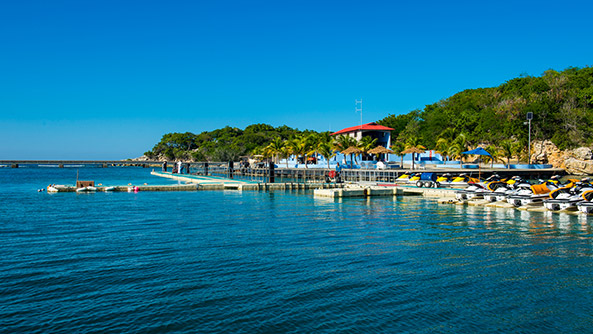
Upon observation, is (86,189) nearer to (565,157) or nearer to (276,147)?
(276,147)

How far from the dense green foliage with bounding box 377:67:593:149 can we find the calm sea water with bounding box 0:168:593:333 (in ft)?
195

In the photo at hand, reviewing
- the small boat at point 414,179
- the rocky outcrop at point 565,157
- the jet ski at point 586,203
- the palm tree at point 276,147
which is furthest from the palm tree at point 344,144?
the jet ski at point 586,203

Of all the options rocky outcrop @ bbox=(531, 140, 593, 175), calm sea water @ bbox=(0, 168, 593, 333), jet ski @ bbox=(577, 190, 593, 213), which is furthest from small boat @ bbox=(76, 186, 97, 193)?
rocky outcrop @ bbox=(531, 140, 593, 175)

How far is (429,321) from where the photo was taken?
35.3ft

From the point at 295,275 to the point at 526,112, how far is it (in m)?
79.6

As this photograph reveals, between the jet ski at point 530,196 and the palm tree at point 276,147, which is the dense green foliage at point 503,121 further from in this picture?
the jet ski at point 530,196

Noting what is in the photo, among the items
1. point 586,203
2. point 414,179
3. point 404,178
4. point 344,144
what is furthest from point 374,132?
point 586,203

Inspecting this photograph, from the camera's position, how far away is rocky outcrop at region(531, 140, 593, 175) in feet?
229

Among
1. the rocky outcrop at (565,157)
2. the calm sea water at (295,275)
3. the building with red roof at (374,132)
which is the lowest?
the calm sea water at (295,275)

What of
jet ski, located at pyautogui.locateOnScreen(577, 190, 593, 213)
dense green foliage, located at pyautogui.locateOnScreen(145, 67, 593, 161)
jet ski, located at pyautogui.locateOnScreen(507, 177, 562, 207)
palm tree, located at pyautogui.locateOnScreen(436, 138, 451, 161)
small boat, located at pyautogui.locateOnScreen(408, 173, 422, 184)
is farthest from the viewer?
dense green foliage, located at pyautogui.locateOnScreen(145, 67, 593, 161)

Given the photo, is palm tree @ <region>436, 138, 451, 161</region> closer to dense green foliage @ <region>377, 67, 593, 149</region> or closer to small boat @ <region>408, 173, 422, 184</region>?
dense green foliage @ <region>377, 67, 593, 149</region>

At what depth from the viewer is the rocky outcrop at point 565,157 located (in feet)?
229

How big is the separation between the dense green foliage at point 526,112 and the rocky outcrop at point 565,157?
4.54ft

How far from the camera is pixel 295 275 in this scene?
14445mm
